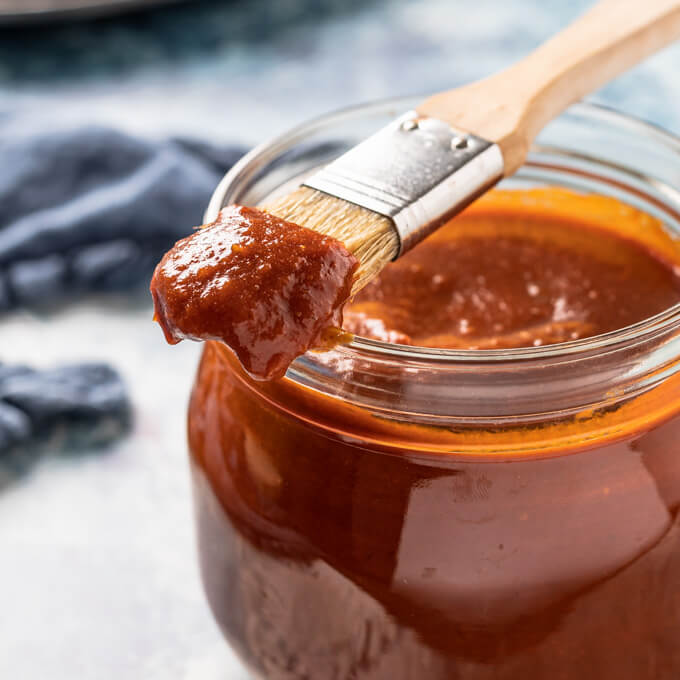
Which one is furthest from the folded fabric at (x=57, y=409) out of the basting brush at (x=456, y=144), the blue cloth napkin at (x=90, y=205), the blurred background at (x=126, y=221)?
the basting brush at (x=456, y=144)

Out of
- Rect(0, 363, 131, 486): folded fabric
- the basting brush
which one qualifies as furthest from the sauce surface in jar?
Rect(0, 363, 131, 486): folded fabric

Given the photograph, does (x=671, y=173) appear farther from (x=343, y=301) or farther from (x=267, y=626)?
(x=267, y=626)

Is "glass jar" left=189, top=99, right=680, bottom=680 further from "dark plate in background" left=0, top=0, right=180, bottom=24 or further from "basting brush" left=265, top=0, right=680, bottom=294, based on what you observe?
"dark plate in background" left=0, top=0, right=180, bottom=24

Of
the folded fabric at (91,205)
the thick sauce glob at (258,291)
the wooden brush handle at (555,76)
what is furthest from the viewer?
the folded fabric at (91,205)

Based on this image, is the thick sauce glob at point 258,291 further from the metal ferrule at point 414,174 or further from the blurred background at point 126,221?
the blurred background at point 126,221

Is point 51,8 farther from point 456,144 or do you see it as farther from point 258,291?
point 258,291

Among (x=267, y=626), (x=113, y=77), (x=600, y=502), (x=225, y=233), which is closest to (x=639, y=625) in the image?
(x=600, y=502)
